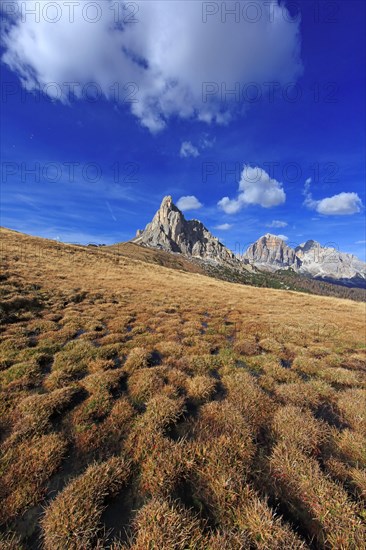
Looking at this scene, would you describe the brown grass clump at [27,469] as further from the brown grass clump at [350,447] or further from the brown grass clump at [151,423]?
the brown grass clump at [350,447]

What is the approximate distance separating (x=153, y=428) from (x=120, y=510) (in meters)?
A: 1.87

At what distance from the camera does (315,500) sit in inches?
164

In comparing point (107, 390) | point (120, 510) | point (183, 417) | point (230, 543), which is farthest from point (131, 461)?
point (107, 390)

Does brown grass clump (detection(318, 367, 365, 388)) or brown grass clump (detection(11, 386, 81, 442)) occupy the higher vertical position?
brown grass clump (detection(318, 367, 365, 388))

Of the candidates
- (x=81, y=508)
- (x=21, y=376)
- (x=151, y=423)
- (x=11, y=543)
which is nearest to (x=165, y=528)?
(x=81, y=508)

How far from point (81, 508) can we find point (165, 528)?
5.00 feet

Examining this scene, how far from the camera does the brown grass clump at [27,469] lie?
4.04 metres

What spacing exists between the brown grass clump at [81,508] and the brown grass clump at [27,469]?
70 cm

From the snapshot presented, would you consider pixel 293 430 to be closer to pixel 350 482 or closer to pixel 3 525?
pixel 350 482

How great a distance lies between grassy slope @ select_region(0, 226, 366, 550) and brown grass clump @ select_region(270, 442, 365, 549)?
0.8 inches

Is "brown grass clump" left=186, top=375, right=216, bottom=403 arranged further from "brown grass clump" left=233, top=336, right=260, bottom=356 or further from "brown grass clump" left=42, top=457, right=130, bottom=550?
"brown grass clump" left=233, top=336, right=260, bottom=356

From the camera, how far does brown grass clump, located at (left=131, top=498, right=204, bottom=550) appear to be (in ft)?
11.0

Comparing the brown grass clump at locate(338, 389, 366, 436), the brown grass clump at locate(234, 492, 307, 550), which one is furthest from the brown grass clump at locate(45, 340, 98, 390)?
the brown grass clump at locate(338, 389, 366, 436)

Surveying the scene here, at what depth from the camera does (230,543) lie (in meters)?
3.43
